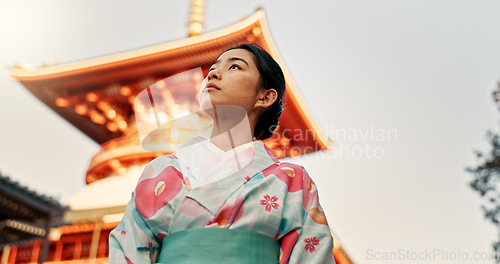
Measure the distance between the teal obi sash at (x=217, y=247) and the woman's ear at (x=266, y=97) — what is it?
0.47 metres

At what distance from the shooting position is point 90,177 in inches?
364

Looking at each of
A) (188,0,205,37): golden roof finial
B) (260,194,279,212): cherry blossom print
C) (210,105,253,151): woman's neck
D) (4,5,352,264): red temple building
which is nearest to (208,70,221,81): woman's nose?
(210,105,253,151): woman's neck

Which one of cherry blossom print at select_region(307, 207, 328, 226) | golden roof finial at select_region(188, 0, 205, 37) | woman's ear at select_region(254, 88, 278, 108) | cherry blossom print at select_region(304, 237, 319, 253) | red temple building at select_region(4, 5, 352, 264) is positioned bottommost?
cherry blossom print at select_region(304, 237, 319, 253)

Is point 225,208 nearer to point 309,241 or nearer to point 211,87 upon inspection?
point 309,241

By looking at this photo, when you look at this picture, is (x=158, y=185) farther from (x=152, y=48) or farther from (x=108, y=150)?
(x=108, y=150)

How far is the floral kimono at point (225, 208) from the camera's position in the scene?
3.82 feet

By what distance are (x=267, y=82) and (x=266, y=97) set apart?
51mm

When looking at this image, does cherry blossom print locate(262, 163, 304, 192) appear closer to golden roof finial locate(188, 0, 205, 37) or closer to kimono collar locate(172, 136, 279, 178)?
kimono collar locate(172, 136, 279, 178)

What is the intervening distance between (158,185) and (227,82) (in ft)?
1.25

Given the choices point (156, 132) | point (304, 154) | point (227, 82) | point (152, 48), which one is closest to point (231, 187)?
point (227, 82)

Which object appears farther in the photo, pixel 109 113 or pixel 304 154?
pixel 304 154

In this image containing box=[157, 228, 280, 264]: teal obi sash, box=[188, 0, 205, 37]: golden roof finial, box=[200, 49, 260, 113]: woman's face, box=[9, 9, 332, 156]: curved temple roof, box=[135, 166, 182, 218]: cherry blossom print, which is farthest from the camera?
box=[188, 0, 205, 37]: golden roof finial

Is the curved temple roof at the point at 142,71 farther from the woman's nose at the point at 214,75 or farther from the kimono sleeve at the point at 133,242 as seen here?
the kimono sleeve at the point at 133,242

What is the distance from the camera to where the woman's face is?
1.38 m
